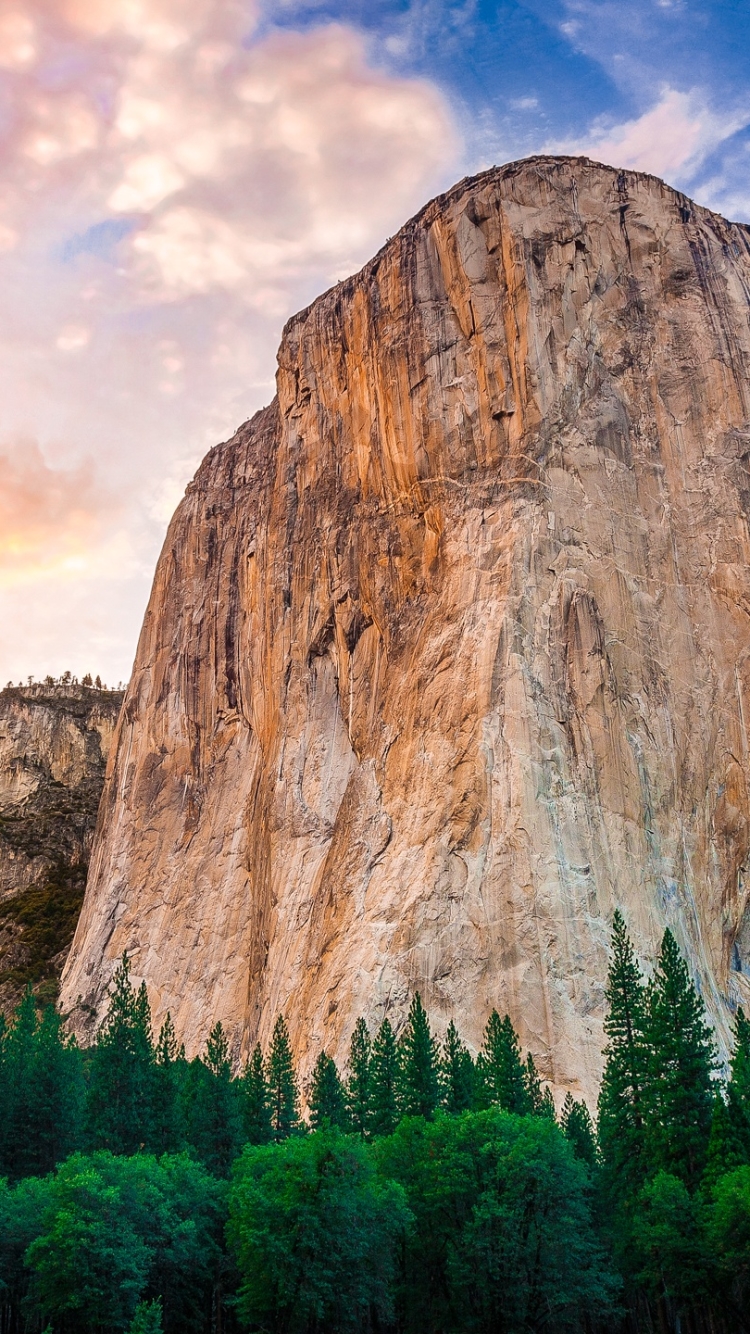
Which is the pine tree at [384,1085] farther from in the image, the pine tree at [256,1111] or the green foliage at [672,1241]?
the green foliage at [672,1241]

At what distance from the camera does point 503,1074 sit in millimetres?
35906

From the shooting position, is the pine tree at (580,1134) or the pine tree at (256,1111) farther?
the pine tree at (256,1111)

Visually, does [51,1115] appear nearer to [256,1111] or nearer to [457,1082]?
[256,1111]

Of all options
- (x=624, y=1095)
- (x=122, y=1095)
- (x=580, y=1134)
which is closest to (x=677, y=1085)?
(x=624, y=1095)

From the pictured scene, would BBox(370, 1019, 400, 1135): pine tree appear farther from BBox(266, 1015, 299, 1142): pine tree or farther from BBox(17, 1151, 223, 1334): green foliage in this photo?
BBox(17, 1151, 223, 1334): green foliage

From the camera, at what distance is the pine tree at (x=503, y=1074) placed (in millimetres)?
35344

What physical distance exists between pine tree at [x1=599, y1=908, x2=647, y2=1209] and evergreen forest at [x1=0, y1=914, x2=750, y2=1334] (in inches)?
2.3

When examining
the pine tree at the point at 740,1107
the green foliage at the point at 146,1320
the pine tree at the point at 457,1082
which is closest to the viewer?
the green foliage at the point at 146,1320

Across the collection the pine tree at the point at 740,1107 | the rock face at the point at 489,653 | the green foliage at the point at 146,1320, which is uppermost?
the rock face at the point at 489,653

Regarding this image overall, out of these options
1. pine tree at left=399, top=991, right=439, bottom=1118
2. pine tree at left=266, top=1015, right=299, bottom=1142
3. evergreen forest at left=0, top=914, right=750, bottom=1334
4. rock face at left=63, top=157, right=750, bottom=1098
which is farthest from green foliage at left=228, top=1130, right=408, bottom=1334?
rock face at left=63, top=157, right=750, bottom=1098

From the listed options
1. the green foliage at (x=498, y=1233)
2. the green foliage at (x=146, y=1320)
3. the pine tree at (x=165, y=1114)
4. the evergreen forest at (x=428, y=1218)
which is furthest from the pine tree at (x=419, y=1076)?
the green foliage at (x=146, y=1320)

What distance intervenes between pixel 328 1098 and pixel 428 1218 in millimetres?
8405

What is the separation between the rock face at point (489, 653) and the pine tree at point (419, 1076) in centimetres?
481

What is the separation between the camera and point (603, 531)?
170ft
